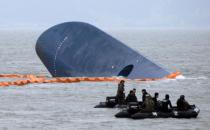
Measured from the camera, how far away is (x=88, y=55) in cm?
8606

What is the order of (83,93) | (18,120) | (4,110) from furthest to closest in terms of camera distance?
(83,93)
(4,110)
(18,120)

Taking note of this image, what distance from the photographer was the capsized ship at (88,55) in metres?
82.2

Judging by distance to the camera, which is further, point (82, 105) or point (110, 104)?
point (82, 105)

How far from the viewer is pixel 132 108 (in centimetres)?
5697

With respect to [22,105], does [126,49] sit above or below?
above

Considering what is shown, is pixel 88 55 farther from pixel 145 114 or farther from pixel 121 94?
pixel 145 114

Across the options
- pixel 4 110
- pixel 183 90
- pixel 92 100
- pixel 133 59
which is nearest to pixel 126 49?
pixel 133 59

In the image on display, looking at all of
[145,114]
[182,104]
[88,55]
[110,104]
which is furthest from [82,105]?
[88,55]

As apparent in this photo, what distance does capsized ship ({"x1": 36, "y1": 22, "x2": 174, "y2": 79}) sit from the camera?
270 feet

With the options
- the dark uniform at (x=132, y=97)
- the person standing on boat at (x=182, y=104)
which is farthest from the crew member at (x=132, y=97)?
the person standing on boat at (x=182, y=104)

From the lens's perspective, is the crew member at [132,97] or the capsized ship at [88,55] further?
the capsized ship at [88,55]

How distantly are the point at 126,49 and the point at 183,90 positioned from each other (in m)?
11.9

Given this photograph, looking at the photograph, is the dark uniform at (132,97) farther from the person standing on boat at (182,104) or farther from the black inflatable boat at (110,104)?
the person standing on boat at (182,104)

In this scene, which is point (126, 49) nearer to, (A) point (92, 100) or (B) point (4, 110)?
(A) point (92, 100)
